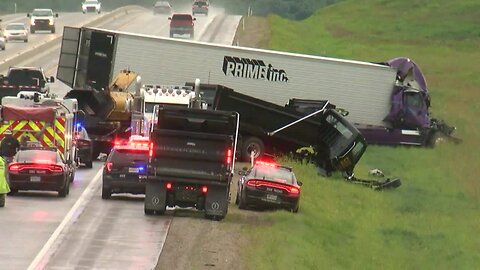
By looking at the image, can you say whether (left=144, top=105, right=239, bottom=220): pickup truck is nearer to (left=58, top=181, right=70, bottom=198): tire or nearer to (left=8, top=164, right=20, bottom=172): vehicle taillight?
(left=58, top=181, right=70, bottom=198): tire

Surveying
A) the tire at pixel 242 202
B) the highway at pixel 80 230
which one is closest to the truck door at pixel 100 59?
the highway at pixel 80 230

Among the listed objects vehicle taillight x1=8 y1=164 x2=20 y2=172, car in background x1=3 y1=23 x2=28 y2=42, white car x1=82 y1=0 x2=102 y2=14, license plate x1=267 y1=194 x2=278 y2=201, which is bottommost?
white car x1=82 y1=0 x2=102 y2=14

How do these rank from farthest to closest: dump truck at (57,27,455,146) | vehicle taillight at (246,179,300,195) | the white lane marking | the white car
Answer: the white car
dump truck at (57,27,455,146)
vehicle taillight at (246,179,300,195)
the white lane marking

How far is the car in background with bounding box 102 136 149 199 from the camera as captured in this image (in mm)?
34219

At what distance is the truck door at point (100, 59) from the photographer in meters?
51.5

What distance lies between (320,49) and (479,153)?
140 feet

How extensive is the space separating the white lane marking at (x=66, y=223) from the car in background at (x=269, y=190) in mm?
4362

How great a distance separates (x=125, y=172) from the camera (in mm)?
34250

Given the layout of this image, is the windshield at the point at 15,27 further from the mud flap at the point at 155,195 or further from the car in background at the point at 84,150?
the mud flap at the point at 155,195

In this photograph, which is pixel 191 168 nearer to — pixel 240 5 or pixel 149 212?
pixel 149 212

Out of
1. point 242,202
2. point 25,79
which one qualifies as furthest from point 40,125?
point 25,79

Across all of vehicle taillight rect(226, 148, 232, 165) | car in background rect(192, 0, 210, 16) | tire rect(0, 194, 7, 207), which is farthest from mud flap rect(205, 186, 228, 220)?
car in background rect(192, 0, 210, 16)

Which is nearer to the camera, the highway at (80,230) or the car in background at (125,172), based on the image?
the highway at (80,230)

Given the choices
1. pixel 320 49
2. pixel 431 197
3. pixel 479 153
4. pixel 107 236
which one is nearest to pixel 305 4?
pixel 320 49
